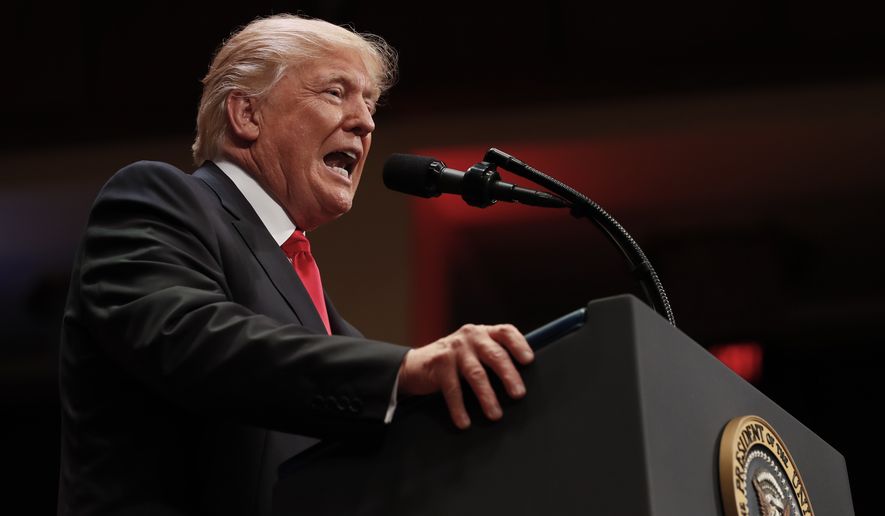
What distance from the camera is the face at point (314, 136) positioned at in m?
1.82

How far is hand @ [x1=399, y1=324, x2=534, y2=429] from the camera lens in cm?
106

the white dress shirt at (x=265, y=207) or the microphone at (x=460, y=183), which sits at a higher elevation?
the microphone at (x=460, y=183)

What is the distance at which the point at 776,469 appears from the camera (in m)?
1.23

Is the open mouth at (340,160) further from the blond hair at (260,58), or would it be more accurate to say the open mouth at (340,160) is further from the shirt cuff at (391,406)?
the shirt cuff at (391,406)

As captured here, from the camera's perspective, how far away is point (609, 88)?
4207 millimetres

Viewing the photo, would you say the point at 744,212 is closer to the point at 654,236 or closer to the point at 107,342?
the point at 654,236

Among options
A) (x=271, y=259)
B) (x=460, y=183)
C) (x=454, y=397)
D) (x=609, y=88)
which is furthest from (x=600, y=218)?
(x=609, y=88)

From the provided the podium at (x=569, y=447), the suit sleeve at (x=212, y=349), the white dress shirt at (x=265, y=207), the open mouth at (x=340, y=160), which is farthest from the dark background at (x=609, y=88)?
the podium at (x=569, y=447)

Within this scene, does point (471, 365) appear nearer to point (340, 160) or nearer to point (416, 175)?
point (416, 175)

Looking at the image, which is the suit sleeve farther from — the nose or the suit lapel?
the nose

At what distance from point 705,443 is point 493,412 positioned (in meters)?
0.22

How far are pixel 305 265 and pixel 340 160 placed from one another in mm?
237

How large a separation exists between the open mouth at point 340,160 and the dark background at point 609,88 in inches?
94.0

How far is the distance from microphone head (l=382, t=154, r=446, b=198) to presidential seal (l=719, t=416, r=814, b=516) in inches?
22.8
